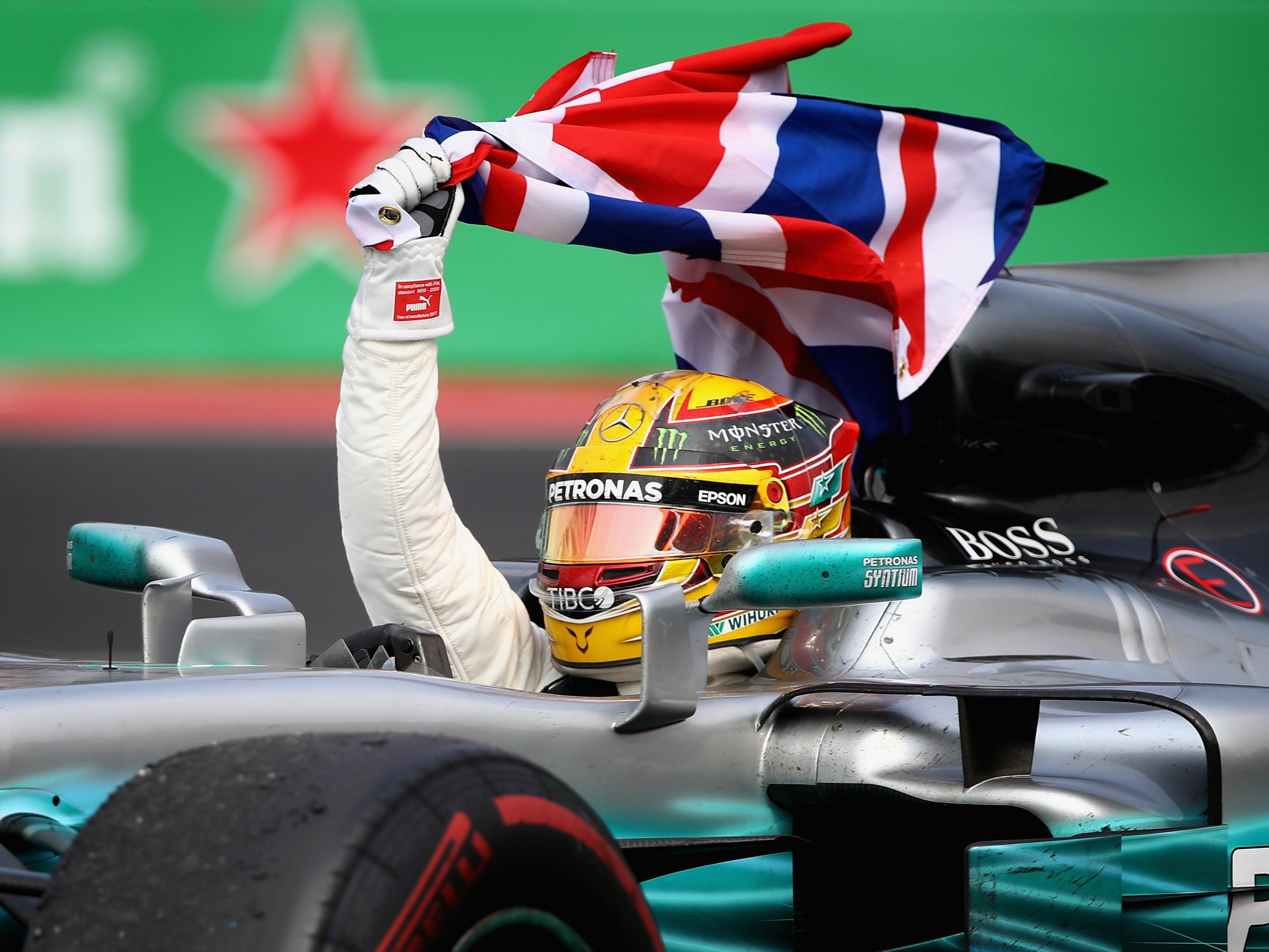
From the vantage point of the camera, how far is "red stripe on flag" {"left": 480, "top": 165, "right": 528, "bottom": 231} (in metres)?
2.10

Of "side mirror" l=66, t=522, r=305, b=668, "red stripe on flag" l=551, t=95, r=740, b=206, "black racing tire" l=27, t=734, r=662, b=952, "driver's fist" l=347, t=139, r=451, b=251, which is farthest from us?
"red stripe on flag" l=551, t=95, r=740, b=206

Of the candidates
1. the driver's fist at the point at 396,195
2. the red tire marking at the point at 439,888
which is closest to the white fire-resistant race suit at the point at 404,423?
the driver's fist at the point at 396,195

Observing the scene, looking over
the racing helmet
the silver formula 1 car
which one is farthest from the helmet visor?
the silver formula 1 car

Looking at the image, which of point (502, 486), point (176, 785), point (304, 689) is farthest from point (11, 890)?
point (502, 486)

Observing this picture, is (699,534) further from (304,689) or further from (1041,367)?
(1041,367)

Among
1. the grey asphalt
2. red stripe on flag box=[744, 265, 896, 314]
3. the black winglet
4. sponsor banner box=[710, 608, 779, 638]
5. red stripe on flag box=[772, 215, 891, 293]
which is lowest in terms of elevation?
the grey asphalt

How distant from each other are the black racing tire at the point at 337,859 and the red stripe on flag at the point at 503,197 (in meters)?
1.16

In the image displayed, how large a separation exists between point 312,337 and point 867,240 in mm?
3001

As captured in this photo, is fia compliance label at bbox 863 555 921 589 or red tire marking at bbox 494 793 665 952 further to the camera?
fia compliance label at bbox 863 555 921 589

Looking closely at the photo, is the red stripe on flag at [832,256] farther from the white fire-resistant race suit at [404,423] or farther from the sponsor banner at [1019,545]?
the white fire-resistant race suit at [404,423]

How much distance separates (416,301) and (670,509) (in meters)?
0.45

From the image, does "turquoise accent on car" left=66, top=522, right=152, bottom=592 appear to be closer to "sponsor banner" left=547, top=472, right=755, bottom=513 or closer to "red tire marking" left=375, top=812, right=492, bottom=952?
"sponsor banner" left=547, top=472, right=755, bottom=513

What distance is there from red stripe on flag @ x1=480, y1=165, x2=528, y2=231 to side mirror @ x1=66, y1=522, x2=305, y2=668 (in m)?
0.60

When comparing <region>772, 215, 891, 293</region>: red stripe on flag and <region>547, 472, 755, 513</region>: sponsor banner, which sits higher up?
<region>772, 215, 891, 293</region>: red stripe on flag
